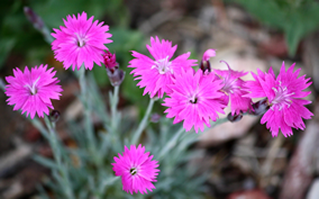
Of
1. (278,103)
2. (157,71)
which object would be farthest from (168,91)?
(278,103)

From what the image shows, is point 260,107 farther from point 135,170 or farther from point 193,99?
point 135,170

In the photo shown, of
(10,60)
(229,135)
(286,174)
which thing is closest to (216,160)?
(229,135)

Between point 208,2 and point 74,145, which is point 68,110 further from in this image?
point 208,2

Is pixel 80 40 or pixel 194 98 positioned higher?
pixel 80 40

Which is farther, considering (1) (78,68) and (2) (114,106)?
(2) (114,106)

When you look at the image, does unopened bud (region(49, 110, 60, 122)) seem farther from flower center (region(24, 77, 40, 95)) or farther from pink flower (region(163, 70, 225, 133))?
pink flower (region(163, 70, 225, 133))

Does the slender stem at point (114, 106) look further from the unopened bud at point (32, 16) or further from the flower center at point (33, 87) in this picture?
the unopened bud at point (32, 16)

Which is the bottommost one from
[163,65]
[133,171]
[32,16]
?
[133,171]
